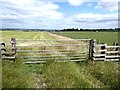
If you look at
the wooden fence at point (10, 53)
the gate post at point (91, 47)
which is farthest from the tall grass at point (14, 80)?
the gate post at point (91, 47)

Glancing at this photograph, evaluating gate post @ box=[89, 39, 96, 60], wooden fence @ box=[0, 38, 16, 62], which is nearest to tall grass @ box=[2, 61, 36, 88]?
wooden fence @ box=[0, 38, 16, 62]

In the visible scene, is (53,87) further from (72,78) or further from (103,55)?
(103,55)

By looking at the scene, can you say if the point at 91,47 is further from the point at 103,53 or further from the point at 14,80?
the point at 14,80

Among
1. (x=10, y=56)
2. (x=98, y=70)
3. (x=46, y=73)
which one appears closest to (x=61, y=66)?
(x=46, y=73)

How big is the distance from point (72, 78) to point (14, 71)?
2.45 metres

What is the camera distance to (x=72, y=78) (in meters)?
9.41

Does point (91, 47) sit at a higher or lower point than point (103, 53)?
higher

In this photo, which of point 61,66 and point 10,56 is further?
point 10,56

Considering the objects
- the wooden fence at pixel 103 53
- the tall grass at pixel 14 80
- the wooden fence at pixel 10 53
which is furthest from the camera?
the wooden fence at pixel 103 53

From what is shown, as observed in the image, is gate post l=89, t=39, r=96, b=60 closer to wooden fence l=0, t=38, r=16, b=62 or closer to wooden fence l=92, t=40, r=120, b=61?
wooden fence l=92, t=40, r=120, b=61

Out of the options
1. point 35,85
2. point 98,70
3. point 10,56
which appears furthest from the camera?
point 10,56

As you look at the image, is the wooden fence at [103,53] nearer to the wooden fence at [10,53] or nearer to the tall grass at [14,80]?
the wooden fence at [10,53]

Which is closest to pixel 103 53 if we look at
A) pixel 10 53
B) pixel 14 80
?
pixel 10 53

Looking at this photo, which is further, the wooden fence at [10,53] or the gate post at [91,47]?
the gate post at [91,47]
